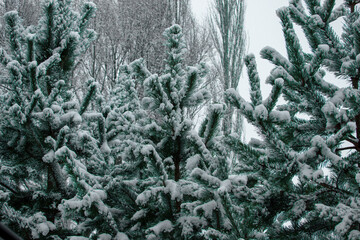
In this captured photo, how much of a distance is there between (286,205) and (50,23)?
197cm

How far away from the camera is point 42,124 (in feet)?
6.22

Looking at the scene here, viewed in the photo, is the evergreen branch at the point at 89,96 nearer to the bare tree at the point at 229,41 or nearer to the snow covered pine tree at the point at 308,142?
the snow covered pine tree at the point at 308,142

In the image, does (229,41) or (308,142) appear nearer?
(308,142)

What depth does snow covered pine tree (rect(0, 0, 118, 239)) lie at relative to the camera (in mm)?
1698

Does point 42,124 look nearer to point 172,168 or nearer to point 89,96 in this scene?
point 89,96

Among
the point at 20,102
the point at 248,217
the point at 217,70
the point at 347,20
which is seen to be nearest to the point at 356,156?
the point at 248,217

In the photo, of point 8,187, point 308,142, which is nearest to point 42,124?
point 8,187

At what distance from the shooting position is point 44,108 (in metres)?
1.83

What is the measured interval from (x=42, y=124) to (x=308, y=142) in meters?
1.65

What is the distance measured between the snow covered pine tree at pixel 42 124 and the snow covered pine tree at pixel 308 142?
2.98 ft

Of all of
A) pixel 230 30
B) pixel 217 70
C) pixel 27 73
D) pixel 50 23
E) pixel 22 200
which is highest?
pixel 230 30

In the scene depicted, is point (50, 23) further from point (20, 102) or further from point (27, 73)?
point (20, 102)

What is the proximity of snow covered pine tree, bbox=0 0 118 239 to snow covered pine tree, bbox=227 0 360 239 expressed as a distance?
2.98ft

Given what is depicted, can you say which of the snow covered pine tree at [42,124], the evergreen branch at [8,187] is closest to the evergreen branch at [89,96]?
the snow covered pine tree at [42,124]
